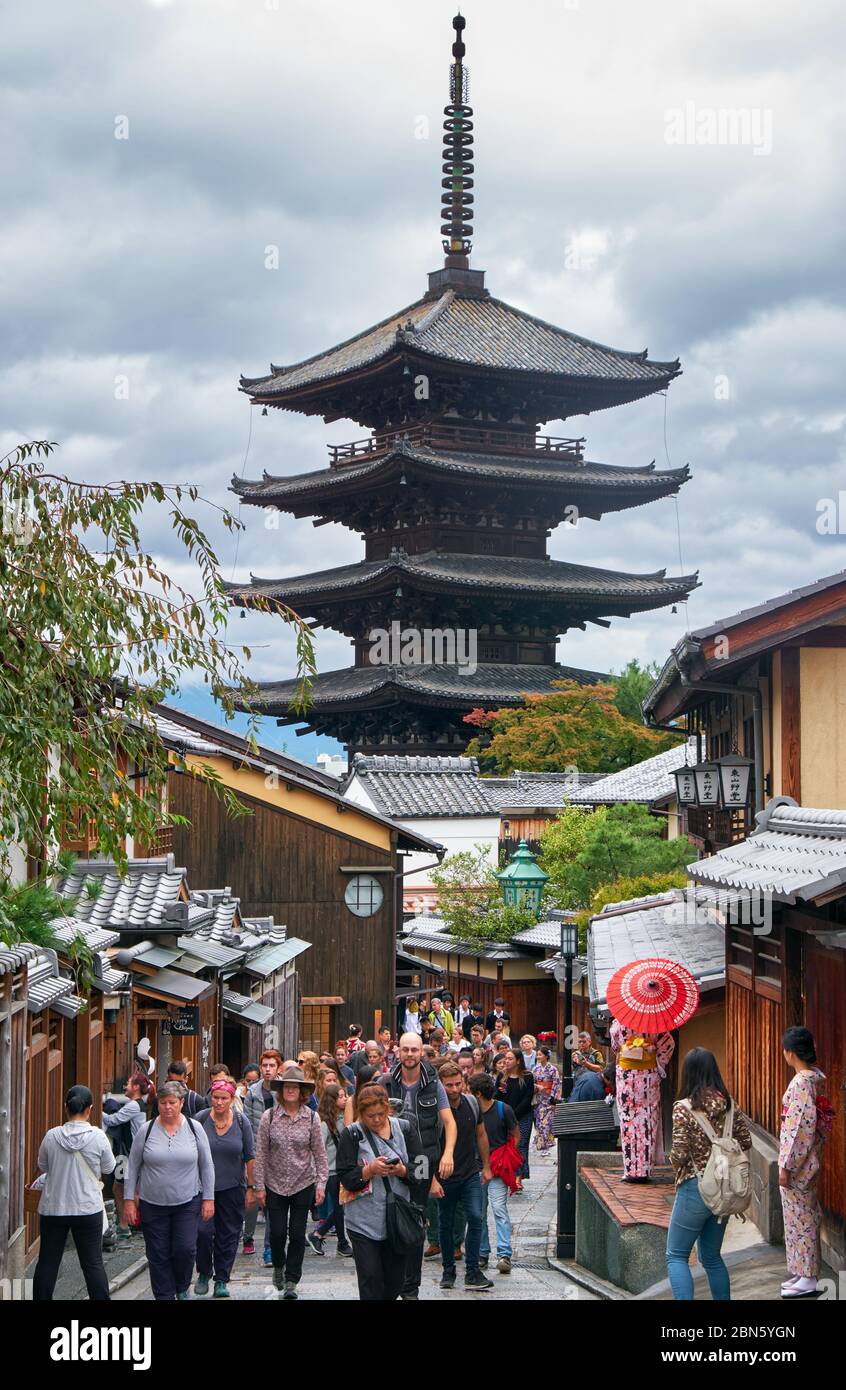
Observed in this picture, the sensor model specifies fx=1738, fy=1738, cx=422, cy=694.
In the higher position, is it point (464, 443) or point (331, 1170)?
point (464, 443)

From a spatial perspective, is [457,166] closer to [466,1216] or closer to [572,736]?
[572,736]

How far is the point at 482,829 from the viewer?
42.9 metres

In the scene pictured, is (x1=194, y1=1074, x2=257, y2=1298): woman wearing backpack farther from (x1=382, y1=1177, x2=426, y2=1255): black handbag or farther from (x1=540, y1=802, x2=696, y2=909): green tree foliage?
(x1=540, y1=802, x2=696, y2=909): green tree foliage

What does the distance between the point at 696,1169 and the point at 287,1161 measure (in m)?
3.20

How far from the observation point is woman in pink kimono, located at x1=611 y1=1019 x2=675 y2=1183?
Answer: 1344cm

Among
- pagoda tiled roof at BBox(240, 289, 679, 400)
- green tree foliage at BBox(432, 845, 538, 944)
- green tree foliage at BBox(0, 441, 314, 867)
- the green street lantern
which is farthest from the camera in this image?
pagoda tiled roof at BBox(240, 289, 679, 400)

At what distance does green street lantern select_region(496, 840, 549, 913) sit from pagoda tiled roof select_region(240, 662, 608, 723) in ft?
41.2

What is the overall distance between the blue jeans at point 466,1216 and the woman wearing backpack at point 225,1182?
1362 millimetres

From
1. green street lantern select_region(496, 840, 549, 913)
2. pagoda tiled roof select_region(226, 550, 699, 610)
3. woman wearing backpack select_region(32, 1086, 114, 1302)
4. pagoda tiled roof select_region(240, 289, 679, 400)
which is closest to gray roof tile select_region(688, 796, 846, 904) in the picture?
woman wearing backpack select_region(32, 1086, 114, 1302)

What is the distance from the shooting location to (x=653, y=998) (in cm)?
1364

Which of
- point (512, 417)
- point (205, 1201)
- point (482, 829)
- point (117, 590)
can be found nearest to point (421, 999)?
point (482, 829)

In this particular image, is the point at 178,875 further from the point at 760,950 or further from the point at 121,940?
the point at 760,950

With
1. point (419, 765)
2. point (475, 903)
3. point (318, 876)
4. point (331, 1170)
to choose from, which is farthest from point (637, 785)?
point (331, 1170)
